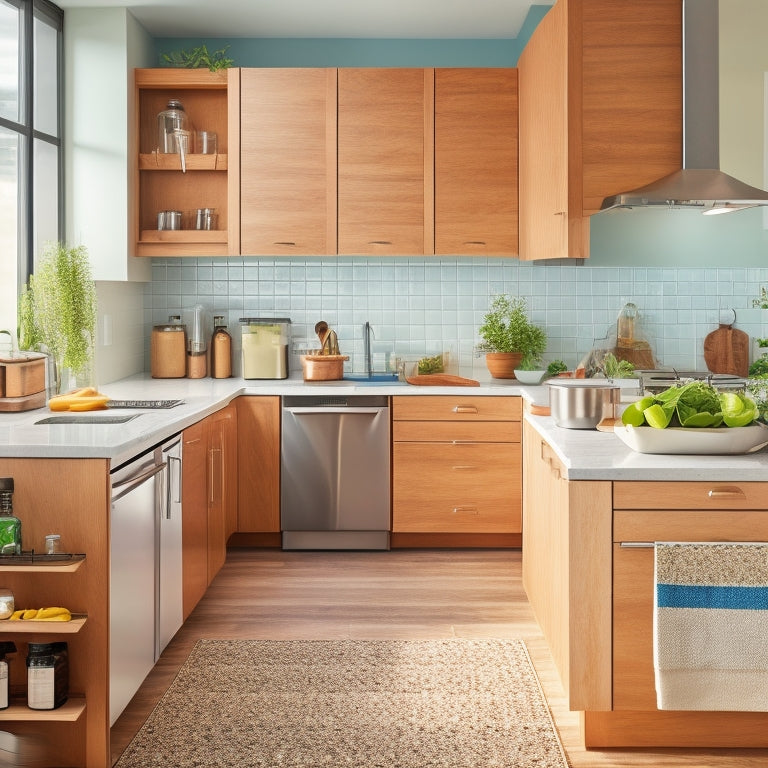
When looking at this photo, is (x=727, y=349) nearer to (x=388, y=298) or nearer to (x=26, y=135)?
(x=388, y=298)

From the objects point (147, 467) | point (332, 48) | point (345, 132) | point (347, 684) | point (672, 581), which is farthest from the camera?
point (332, 48)

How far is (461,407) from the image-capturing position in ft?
15.5

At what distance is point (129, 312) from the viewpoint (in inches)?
201

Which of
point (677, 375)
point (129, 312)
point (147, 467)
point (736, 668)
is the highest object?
point (129, 312)

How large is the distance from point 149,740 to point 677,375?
8.88ft

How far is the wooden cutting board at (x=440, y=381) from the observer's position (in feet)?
16.0

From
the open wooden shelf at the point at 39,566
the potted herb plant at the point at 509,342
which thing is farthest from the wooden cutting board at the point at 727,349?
the open wooden shelf at the point at 39,566

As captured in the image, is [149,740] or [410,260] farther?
[410,260]

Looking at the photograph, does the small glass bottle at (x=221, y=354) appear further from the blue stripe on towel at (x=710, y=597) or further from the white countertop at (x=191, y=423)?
the blue stripe on towel at (x=710, y=597)

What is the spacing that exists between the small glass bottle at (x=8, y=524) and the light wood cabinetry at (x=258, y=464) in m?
2.24

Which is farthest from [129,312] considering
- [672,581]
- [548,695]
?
[672,581]

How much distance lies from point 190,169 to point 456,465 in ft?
6.98

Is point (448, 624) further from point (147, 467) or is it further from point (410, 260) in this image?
point (410, 260)

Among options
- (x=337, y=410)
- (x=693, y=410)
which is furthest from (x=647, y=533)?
(x=337, y=410)
